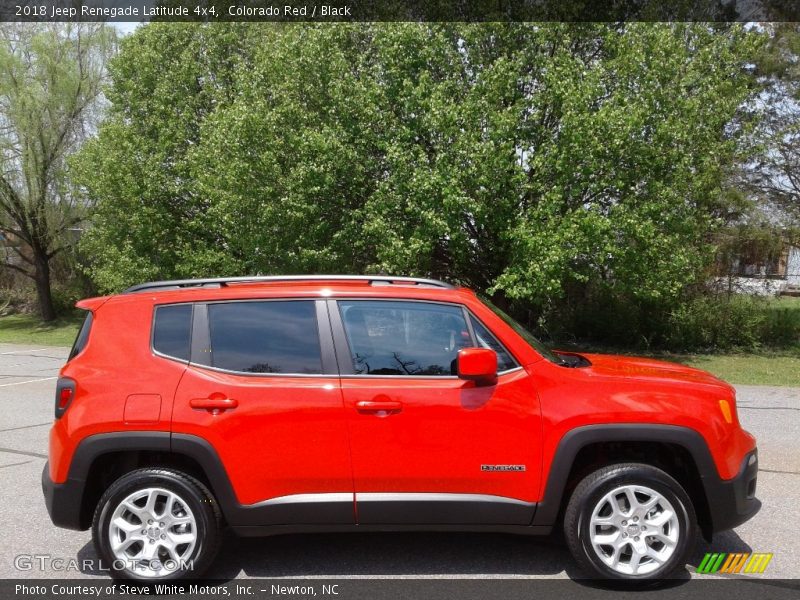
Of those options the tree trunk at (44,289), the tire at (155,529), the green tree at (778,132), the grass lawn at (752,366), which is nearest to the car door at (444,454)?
the tire at (155,529)

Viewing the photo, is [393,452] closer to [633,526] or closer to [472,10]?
[633,526]

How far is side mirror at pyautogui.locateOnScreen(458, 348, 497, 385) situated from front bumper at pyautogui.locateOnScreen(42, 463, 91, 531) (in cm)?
229

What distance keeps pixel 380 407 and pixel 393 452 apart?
26cm

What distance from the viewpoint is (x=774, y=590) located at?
396cm

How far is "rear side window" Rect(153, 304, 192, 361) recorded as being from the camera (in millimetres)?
4266

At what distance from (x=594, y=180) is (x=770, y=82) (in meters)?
9.50

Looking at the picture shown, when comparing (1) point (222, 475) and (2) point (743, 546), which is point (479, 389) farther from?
(2) point (743, 546)

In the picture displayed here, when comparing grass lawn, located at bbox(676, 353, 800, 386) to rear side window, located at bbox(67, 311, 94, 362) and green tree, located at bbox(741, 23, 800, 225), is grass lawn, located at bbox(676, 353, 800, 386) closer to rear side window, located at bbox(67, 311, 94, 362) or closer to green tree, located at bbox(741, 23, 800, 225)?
green tree, located at bbox(741, 23, 800, 225)

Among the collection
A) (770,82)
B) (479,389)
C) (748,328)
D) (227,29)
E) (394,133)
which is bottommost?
(748,328)

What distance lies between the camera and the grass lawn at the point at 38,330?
25.7 meters

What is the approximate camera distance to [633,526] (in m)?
3.99

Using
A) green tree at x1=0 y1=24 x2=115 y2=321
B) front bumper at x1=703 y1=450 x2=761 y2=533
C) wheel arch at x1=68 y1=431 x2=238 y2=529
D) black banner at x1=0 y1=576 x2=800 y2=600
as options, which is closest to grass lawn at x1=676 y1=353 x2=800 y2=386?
front bumper at x1=703 y1=450 x2=761 y2=533

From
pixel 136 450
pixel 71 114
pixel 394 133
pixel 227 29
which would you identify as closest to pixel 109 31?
pixel 71 114

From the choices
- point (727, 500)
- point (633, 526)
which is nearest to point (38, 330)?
point (633, 526)
